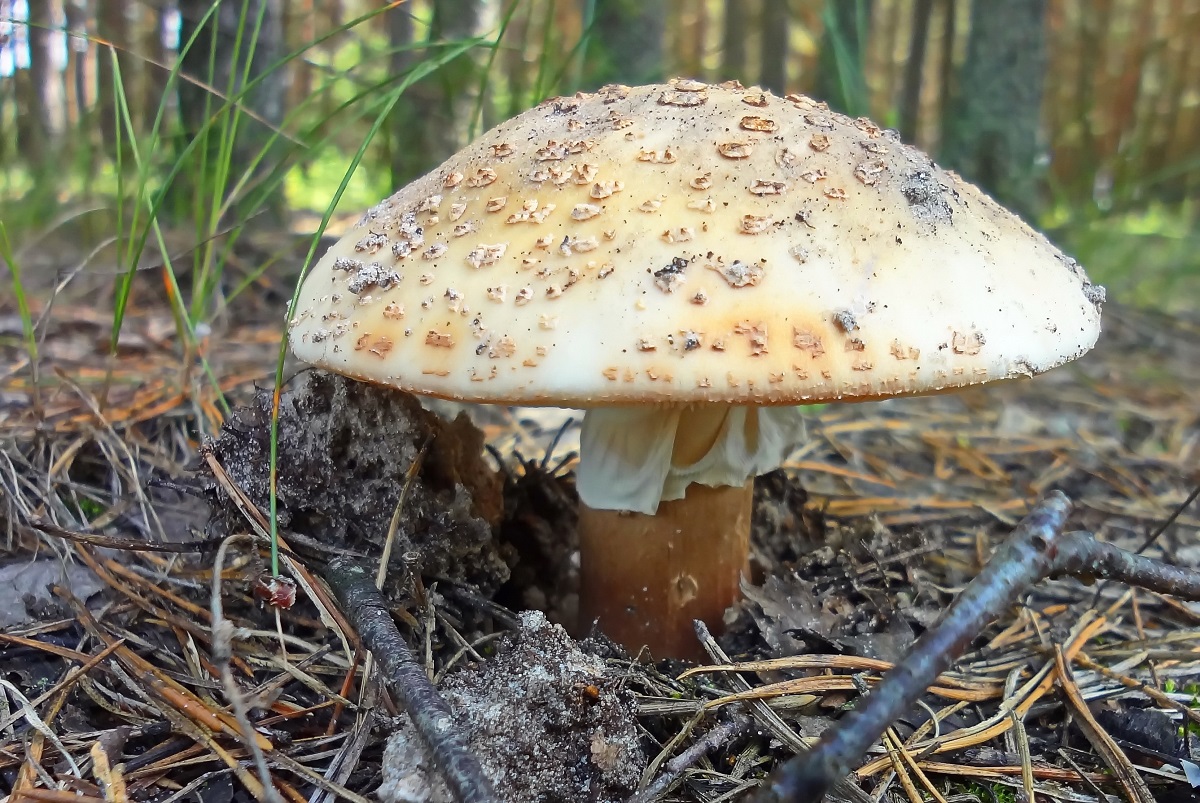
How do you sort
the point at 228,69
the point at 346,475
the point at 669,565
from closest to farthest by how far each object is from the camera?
the point at 346,475 → the point at 669,565 → the point at 228,69

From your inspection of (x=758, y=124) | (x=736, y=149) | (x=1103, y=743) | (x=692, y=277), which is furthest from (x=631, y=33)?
(x=1103, y=743)

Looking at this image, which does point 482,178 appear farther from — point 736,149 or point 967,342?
point 967,342

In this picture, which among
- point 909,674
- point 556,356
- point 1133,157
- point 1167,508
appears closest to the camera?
point 909,674

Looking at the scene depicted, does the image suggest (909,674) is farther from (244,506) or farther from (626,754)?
(244,506)

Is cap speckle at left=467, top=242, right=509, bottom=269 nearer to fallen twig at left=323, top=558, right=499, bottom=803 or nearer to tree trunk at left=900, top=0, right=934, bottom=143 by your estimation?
fallen twig at left=323, top=558, right=499, bottom=803

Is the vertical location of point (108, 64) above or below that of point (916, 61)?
above

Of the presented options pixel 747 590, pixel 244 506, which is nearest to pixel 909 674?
pixel 747 590
